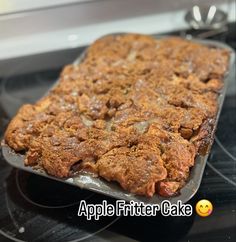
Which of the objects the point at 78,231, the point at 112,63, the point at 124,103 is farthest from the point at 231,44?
the point at 78,231

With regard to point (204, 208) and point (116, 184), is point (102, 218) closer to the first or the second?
point (116, 184)

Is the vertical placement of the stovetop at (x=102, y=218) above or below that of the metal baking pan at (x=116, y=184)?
below

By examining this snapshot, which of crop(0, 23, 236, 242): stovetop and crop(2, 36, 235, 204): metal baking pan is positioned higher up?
crop(2, 36, 235, 204): metal baking pan

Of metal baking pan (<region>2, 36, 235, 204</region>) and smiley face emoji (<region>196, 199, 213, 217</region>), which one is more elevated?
metal baking pan (<region>2, 36, 235, 204</region>)
